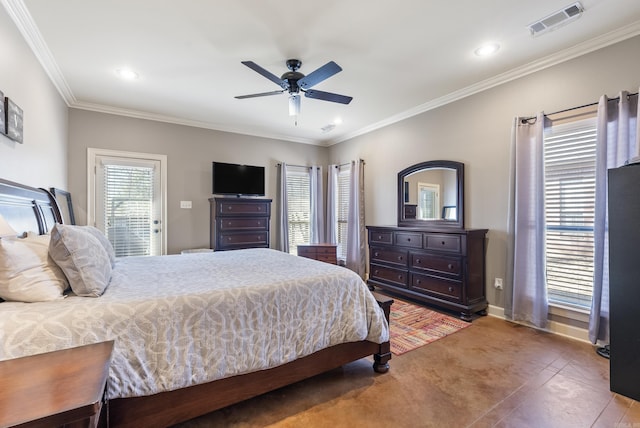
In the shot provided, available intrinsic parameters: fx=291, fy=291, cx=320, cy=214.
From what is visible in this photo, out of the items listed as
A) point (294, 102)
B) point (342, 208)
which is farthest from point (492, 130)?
point (342, 208)

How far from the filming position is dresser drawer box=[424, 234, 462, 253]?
3.27m

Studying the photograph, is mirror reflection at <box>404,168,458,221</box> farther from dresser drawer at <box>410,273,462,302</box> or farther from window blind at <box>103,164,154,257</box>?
window blind at <box>103,164,154,257</box>

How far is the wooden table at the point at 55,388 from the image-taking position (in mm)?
719

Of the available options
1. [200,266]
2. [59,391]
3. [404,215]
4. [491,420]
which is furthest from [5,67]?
[404,215]

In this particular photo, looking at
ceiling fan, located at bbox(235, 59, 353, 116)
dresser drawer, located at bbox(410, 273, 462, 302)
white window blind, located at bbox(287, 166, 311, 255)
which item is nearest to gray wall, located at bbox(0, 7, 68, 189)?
ceiling fan, located at bbox(235, 59, 353, 116)

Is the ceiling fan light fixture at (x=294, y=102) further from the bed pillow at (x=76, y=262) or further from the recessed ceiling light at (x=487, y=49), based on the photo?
the bed pillow at (x=76, y=262)

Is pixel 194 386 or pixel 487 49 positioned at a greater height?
pixel 487 49

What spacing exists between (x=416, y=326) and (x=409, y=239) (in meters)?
1.14

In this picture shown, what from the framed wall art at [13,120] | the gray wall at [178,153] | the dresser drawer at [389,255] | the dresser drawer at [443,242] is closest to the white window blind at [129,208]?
the gray wall at [178,153]

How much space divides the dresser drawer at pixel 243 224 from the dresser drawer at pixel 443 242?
2.55 m

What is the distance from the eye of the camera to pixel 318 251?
510cm

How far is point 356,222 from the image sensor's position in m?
5.23

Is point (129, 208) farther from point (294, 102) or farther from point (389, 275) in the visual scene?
point (389, 275)

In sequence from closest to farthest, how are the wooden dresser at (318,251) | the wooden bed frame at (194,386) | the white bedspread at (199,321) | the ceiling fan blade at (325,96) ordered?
the white bedspread at (199,321), the wooden bed frame at (194,386), the ceiling fan blade at (325,96), the wooden dresser at (318,251)
